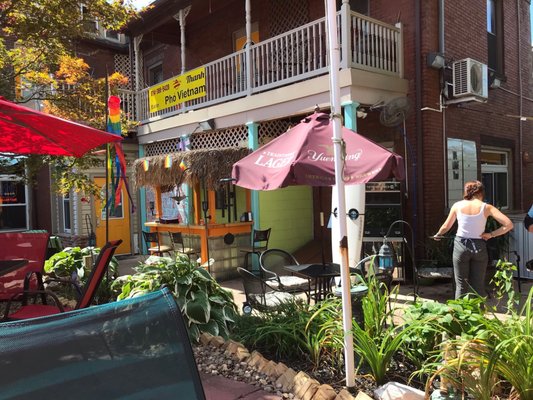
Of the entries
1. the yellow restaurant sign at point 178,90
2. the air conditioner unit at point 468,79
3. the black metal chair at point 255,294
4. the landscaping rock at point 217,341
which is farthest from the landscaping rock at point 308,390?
the yellow restaurant sign at point 178,90

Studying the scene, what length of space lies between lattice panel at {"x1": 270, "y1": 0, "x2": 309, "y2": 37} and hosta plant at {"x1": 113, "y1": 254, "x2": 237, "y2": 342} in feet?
23.2

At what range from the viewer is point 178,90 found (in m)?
10.8

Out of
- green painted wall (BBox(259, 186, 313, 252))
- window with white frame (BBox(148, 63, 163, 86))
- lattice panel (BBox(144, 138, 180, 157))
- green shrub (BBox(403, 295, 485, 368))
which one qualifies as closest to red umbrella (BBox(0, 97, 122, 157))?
green shrub (BBox(403, 295, 485, 368))

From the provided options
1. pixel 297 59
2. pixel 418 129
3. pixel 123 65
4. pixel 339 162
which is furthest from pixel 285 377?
pixel 123 65

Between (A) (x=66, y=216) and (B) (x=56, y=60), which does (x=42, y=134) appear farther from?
(A) (x=66, y=216)

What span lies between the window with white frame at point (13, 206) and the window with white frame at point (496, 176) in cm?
1212

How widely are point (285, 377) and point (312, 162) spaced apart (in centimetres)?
185

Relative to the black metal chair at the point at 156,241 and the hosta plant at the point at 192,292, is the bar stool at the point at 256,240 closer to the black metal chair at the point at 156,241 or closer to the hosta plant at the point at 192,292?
the black metal chair at the point at 156,241

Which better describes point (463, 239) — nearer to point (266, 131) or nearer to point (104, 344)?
point (104, 344)

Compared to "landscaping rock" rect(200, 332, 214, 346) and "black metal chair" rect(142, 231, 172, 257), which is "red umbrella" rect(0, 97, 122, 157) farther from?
"black metal chair" rect(142, 231, 172, 257)

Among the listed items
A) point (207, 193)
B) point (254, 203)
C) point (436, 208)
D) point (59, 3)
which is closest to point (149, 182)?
point (207, 193)

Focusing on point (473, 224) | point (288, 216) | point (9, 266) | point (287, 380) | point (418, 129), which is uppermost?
point (418, 129)

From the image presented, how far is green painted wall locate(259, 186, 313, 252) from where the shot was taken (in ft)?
32.0

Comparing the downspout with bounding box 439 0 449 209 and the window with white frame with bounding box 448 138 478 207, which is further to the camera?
the window with white frame with bounding box 448 138 478 207
